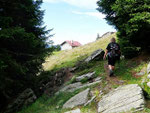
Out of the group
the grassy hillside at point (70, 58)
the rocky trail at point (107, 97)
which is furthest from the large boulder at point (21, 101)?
the grassy hillside at point (70, 58)

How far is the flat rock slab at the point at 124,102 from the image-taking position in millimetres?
4177

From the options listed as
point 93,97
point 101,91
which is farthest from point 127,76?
point 93,97

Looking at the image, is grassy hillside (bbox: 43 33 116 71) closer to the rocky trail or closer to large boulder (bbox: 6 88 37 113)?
large boulder (bbox: 6 88 37 113)

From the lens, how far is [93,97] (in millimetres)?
6078

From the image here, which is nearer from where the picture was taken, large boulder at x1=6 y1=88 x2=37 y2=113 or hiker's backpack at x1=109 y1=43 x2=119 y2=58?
hiker's backpack at x1=109 y1=43 x2=119 y2=58

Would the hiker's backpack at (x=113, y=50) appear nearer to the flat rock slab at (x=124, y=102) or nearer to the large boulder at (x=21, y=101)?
the flat rock slab at (x=124, y=102)

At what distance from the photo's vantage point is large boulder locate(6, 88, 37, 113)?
8.27m

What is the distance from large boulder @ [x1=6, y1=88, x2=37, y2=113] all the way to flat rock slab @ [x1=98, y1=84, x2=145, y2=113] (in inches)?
220

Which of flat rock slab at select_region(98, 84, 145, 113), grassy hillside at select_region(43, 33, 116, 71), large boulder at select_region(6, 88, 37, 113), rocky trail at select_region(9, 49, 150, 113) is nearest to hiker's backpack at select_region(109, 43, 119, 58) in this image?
rocky trail at select_region(9, 49, 150, 113)

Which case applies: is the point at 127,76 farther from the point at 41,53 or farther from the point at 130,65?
the point at 41,53

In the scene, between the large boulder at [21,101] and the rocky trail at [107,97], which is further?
the large boulder at [21,101]

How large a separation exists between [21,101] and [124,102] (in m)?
6.66

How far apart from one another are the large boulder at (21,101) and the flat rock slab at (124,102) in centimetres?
558

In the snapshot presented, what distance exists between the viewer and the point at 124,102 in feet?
15.0
